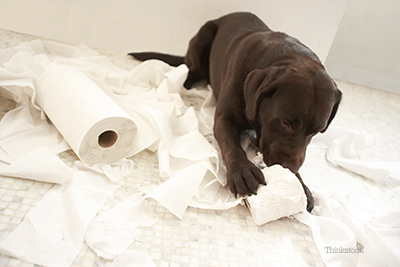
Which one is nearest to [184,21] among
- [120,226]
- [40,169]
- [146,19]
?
[146,19]

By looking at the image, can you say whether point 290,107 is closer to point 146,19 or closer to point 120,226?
point 120,226

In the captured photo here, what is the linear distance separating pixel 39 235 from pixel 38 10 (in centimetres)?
199

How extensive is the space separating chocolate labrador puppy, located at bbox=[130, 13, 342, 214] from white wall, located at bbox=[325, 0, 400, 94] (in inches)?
51.5

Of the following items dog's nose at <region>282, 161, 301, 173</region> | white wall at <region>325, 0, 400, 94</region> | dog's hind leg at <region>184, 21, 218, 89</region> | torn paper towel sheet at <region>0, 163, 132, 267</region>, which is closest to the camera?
torn paper towel sheet at <region>0, 163, 132, 267</region>

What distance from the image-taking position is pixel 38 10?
2434 millimetres

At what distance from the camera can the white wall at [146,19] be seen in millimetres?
2451

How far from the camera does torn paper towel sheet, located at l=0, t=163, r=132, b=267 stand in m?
0.91

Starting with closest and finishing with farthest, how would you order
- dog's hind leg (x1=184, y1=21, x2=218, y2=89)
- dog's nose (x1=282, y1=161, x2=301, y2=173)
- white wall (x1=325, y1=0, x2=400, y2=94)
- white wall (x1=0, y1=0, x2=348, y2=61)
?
1. dog's nose (x1=282, y1=161, x2=301, y2=173)
2. dog's hind leg (x1=184, y1=21, x2=218, y2=89)
3. white wall (x1=0, y1=0, x2=348, y2=61)
4. white wall (x1=325, y1=0, x2=400, y2=94)

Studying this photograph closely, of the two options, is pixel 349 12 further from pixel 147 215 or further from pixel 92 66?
pixel 147 215

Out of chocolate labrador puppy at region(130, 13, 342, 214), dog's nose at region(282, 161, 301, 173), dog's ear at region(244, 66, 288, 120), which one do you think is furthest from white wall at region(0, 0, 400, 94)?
dog's nose at region(282, 161, 301, 173)

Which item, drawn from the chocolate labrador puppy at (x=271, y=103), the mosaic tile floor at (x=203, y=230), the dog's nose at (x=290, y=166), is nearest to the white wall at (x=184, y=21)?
the chocolate labrador puppy at (x=271, y=103)

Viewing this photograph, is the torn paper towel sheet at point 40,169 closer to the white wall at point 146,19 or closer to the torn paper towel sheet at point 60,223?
the torn paper towel sheet at point 60,223

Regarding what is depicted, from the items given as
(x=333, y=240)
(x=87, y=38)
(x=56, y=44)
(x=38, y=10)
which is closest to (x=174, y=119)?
(x=333, y=240)

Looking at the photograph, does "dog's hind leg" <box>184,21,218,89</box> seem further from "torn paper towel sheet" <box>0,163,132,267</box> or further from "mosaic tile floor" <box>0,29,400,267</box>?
"torn paper towel sheet" <box>0,163,132,267</box>
